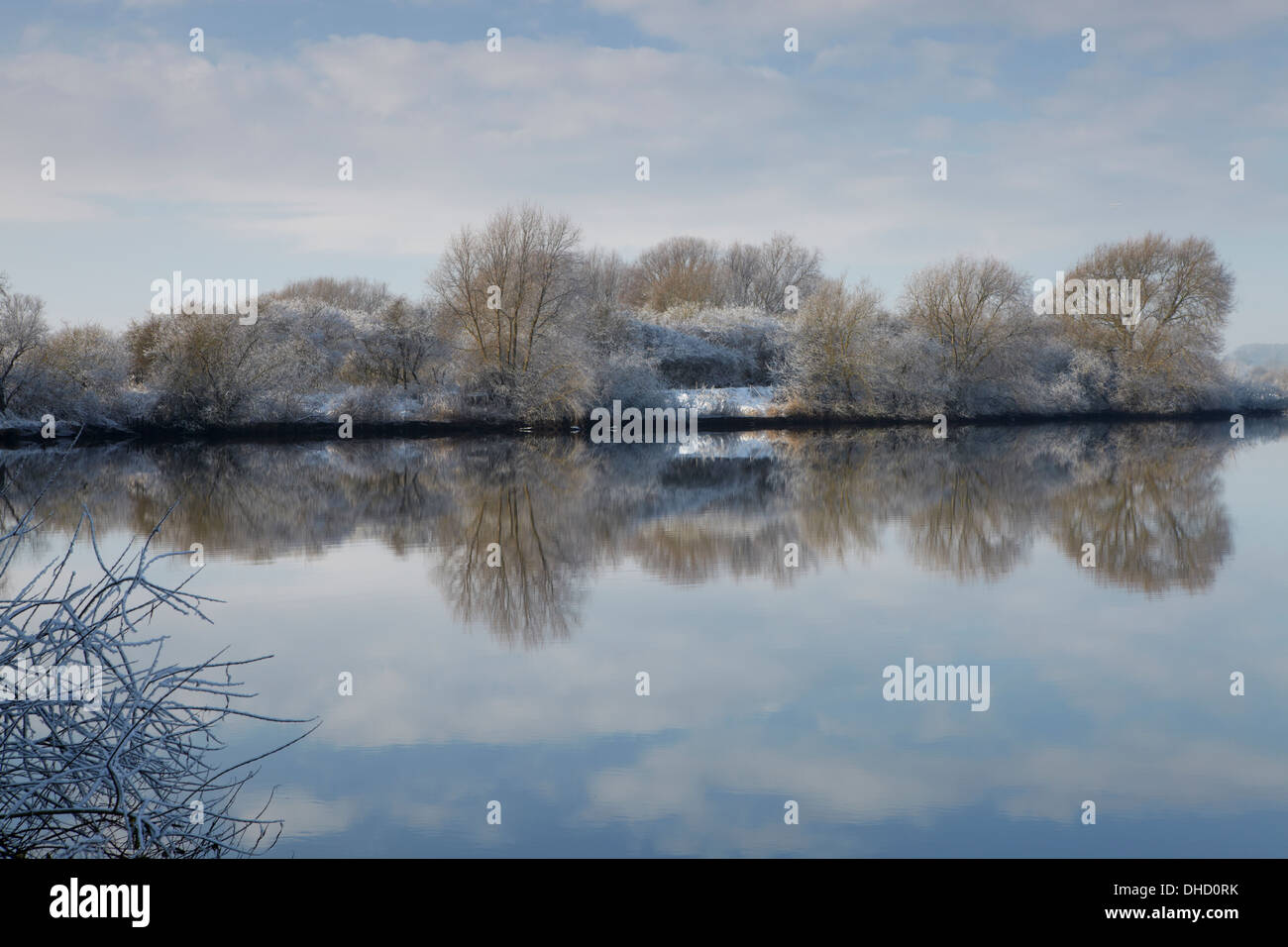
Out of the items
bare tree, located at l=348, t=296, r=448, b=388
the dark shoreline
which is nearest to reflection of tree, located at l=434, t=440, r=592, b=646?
the dark shoreline

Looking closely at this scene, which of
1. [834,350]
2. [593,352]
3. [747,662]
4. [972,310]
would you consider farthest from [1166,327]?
[747,662]

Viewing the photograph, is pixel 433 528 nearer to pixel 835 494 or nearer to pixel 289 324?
pixel 835 494

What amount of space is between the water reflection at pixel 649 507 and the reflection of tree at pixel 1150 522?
4 cm

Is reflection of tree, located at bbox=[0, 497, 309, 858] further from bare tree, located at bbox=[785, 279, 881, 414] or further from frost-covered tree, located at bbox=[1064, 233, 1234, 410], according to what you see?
frost-covered tree, located at bbox=[1064, 233, 1234, 410]

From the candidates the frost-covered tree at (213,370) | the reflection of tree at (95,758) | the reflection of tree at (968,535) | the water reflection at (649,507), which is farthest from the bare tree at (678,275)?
the reflection of tree at (95,758)

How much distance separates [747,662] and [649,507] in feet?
21.8

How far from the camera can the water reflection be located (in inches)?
352

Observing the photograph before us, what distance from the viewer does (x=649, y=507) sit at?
12.7 metres

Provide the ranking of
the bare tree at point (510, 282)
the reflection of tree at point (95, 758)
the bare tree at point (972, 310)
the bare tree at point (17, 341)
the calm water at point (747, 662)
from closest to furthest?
the reflection of tree at point (95, 758) → the calm water at point (747, 662) → the bare tree at point (17, 341) → the bare tree at point (510, 282) → the bare tree at point (972, 310)

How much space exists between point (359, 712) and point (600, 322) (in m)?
27.7

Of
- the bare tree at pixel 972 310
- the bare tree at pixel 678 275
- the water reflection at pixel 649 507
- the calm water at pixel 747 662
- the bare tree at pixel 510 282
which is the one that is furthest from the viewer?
the bare tree at pixel 678 275

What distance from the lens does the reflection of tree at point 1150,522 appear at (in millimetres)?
8680

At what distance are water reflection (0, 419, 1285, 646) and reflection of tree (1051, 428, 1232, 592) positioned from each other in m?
0.04

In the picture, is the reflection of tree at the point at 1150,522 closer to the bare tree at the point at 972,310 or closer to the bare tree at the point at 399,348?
the bare tree at the point at 972,310
